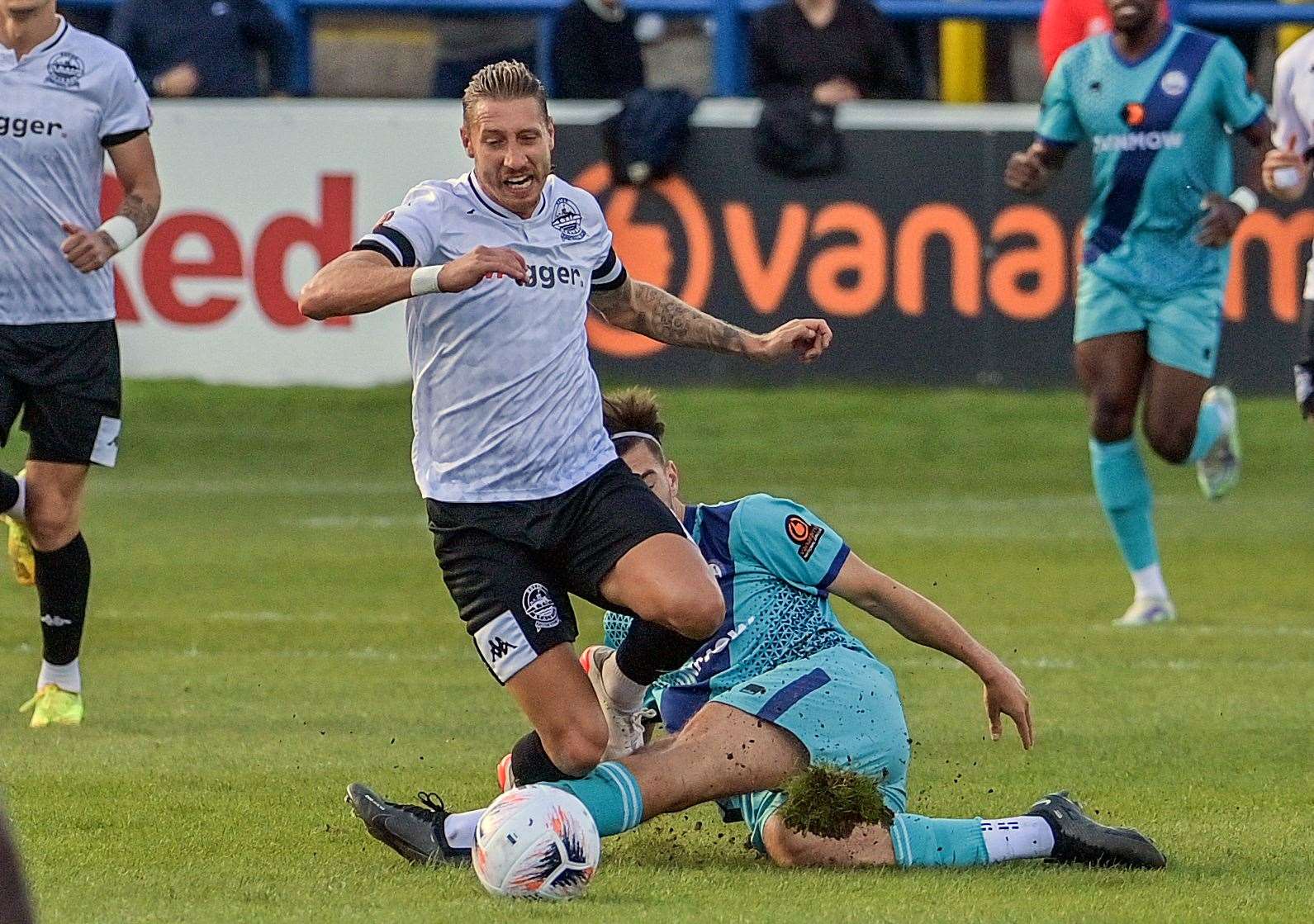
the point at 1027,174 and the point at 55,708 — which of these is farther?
the point at 1027,174

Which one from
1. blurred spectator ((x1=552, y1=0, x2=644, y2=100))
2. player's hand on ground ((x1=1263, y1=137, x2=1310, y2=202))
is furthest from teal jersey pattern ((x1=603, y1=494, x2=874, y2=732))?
blurred spectator ((x1=552, y1=0, x2=644, y2=100))

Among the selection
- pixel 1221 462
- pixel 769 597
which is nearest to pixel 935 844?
pixel 769 597

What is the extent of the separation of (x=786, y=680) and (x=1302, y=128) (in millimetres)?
5282

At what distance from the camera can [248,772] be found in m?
6.88

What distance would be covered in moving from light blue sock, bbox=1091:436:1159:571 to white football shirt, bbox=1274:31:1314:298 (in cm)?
99

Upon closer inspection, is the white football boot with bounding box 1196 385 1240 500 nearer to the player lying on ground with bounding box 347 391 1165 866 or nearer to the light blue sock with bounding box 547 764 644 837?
the player lying on ground with bounding box 347 391 1165 866

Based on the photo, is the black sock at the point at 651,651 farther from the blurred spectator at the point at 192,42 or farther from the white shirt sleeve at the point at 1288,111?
the blurred spectator at the point at 192,42

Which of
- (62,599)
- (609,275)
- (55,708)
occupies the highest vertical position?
(609,275)

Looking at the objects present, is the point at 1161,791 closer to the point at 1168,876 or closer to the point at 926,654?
the point at 1168,876

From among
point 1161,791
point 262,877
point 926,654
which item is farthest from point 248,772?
point 926,654

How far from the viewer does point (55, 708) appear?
25.6ft

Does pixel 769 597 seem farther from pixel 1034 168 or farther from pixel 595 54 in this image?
pixel 595 54

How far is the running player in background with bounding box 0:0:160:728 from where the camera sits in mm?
7852

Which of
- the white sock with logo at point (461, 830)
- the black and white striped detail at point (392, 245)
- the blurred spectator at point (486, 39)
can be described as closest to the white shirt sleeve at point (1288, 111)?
the black and white striped detail at point (392, 245)
